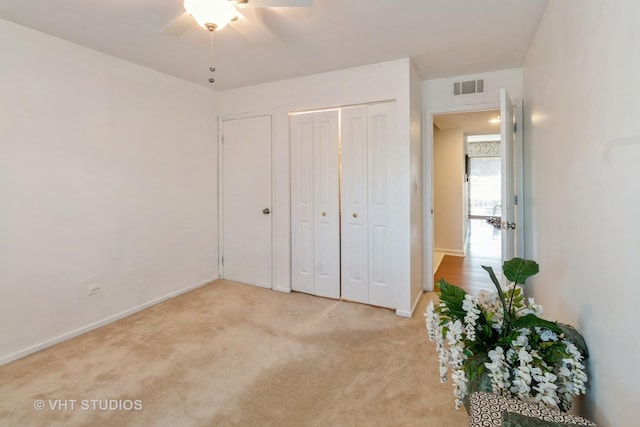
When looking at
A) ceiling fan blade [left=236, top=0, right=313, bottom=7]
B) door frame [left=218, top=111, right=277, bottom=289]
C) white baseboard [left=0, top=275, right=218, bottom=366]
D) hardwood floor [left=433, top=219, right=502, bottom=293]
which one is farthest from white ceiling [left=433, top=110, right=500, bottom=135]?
white baseboard [left=0, top=275, right=218, bottom=366]

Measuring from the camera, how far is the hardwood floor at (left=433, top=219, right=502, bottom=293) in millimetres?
4121

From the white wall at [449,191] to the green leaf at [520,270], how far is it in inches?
175

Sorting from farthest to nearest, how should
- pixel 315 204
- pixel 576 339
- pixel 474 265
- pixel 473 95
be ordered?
pixel 474 265 < pixel 315 204 < pixel 473 95 < pixel 576 339

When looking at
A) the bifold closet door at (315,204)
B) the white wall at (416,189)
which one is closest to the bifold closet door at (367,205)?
the bifold closet door at (315,204)

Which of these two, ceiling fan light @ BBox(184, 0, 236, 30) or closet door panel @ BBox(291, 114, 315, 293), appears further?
closet door panel @ BBox(291, 114, 315, 293)

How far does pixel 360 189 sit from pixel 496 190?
980cm

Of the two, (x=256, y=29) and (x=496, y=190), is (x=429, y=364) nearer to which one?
(x=256, y=29)

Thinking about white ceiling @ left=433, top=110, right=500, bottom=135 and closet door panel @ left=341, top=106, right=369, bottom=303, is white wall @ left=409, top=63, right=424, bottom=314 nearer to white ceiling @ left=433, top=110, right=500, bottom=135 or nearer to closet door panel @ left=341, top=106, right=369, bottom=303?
closet door panel @ left=341, top=106, right=369, bottom=303

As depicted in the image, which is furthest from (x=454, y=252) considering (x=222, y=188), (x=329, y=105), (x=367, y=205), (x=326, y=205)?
(x=222, y=188)

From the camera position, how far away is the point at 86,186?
9.16 ft

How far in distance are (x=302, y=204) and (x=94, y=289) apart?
2.10 m

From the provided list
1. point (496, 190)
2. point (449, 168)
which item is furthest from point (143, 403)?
point (496, 190)

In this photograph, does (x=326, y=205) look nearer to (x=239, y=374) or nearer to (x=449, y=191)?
(x=239, y=374)

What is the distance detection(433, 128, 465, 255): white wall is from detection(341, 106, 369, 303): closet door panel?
9.34 feet
